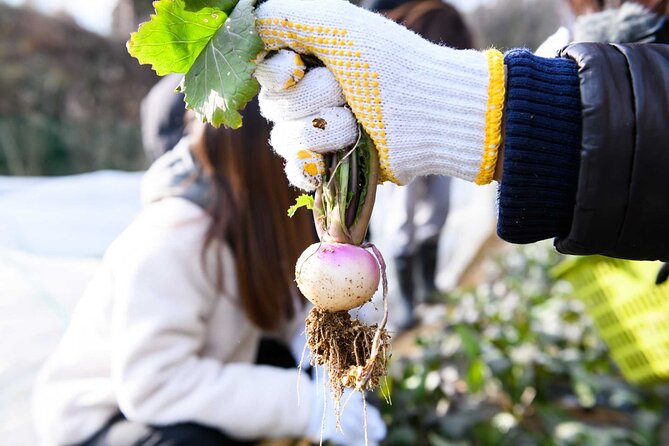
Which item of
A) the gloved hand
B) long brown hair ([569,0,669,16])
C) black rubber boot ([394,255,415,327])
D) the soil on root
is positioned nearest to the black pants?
the gloved hand

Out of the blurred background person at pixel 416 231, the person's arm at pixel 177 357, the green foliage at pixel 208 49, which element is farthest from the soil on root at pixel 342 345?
the blurred background person at pixel 416 231

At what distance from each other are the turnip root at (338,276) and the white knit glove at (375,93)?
97 mm

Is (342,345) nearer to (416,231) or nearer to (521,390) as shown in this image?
(521,390)

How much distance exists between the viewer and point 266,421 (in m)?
1.33

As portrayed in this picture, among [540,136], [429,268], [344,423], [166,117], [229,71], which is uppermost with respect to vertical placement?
[229,71]

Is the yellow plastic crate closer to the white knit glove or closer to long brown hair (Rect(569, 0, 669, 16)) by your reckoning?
long brown hair (Rect(569, 0, 669, 16))

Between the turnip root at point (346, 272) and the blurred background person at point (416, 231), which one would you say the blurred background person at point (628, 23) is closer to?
the turnip root at point (346, 272)

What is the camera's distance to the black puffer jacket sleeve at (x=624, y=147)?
0.74 m

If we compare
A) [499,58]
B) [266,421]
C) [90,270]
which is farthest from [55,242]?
[499,58]

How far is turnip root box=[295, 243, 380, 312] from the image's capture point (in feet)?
2.52

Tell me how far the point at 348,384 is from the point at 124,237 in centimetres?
70

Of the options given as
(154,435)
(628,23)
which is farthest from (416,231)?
(154,435)

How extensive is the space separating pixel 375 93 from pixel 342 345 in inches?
13.7

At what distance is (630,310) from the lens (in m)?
1.73
